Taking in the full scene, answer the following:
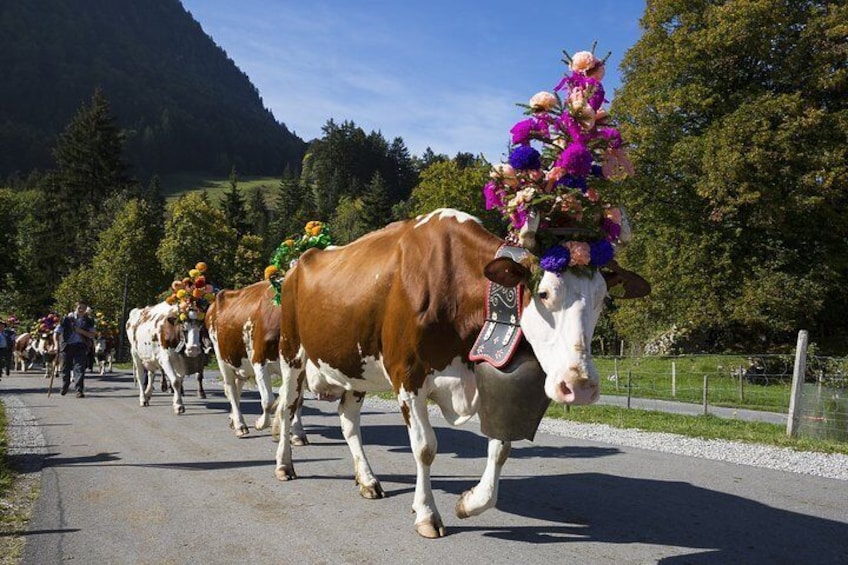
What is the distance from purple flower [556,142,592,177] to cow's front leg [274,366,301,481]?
414 centimetres

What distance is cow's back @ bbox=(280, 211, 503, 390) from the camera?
4812 millimetres

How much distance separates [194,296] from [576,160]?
10.6 m

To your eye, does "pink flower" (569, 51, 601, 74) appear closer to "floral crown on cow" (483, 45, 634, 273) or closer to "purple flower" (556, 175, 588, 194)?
"floral crown on cow" (483, 45, 634, 273)

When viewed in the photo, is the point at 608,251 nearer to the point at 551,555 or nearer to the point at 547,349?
the point at 547,349

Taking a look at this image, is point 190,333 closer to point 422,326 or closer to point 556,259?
point 422,326

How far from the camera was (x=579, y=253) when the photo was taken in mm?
3988

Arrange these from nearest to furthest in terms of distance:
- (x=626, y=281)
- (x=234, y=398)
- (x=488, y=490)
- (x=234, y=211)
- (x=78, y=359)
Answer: (x=626, y=281) → (x=488, y=490) → (x=234, y=398) → (x=78, y=359) → (x=234, y=211)

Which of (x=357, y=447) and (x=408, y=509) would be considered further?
(x=357, y=447)

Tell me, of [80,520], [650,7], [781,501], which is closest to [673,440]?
[781,501]

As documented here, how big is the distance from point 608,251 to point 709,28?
2565cm

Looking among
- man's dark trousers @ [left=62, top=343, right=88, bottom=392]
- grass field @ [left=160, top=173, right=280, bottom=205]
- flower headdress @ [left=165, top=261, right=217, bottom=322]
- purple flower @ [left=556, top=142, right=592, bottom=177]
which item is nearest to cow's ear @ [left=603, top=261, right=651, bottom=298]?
purple flower @ [left=556, top=142, right=592, bottom=177]

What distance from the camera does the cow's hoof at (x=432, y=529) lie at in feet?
15.4

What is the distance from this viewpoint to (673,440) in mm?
9602

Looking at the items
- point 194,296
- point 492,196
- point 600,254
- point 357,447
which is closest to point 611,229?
point 600,254
